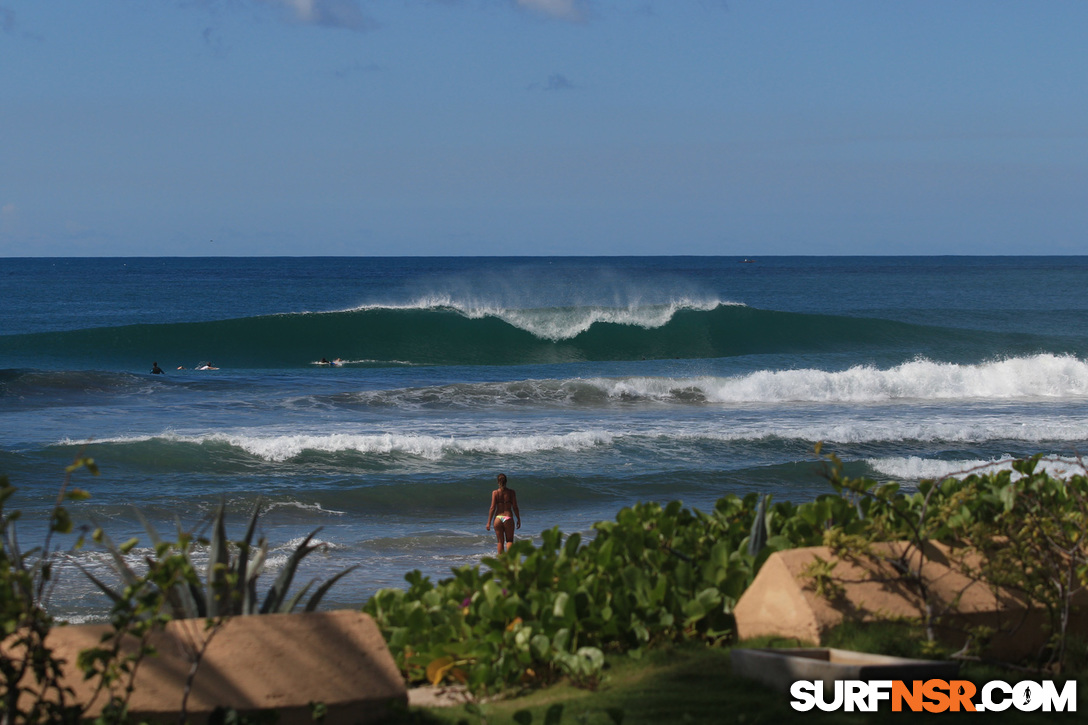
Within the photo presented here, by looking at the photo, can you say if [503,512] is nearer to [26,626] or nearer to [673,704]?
[673,704]

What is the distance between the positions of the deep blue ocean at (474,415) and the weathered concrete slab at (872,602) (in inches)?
29.4

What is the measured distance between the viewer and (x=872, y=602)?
394 centimetres

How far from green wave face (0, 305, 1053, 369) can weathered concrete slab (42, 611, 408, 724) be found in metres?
28.8

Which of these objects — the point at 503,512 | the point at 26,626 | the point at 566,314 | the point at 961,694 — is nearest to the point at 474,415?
the point at 503,512

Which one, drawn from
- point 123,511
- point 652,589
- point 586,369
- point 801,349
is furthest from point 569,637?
point 801,349

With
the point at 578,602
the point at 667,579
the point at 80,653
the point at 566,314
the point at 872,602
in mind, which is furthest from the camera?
the point at 566,314

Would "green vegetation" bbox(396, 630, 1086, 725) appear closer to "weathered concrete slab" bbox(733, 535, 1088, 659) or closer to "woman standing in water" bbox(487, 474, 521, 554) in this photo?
Answer: "weathered concrete slab" bbox(733, 535, 1088, 659)

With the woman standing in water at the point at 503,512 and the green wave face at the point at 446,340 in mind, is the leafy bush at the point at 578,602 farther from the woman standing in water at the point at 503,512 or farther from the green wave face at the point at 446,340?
the green wave face at the point at 446,340

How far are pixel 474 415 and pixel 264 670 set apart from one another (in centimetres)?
1633

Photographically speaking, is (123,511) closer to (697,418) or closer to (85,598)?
(85,598)

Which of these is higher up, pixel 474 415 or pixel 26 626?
pixel 26 626

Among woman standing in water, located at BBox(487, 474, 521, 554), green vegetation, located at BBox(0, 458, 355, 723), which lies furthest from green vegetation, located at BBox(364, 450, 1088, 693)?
woman standing in water, located at BBox(487, 474, 521, 554)

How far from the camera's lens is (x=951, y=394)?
77.0ft

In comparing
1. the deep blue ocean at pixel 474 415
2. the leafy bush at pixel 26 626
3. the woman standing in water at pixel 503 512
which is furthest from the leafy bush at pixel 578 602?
the woman standing in water at pixel 503 512
